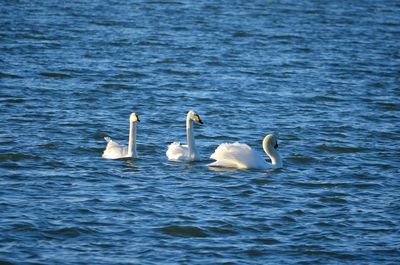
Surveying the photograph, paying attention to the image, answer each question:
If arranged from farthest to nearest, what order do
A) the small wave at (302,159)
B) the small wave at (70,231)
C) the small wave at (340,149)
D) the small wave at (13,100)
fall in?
the small wave at (13,100) < the small wave at (340,149) < the small wave at (302,159) < the small wave at (70,231)

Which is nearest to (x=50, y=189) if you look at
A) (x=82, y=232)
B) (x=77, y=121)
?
(x=82, y=232)

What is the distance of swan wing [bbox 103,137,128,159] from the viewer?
53.3ft

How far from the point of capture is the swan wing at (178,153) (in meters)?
16.2

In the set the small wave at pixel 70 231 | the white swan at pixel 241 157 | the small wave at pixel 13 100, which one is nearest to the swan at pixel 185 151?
the white swan at pixel 241 157

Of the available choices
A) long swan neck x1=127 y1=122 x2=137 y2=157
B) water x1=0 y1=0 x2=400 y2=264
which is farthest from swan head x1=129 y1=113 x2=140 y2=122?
water x1=0 y1=0 x2=400 y2=264

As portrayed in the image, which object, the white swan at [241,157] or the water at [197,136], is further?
the white swan at [241,157]

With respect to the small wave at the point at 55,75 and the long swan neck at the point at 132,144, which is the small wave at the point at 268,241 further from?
the small wave at the point at 55,75

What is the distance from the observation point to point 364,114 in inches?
838

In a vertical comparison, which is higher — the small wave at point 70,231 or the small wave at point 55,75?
the small wave at point 55,75

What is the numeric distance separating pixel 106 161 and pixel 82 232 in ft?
13.8

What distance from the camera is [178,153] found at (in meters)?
16.3

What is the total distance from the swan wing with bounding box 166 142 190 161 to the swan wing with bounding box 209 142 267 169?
1.62ft

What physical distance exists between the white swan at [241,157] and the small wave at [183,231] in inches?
133

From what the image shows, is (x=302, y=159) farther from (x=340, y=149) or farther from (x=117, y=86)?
(x=117, y=86)
